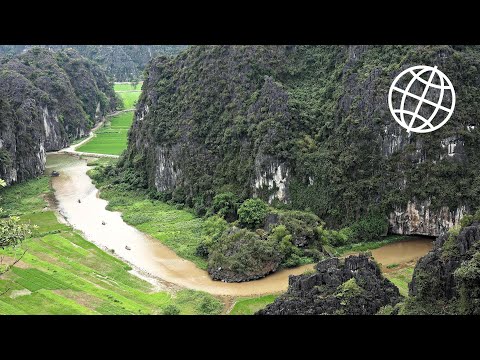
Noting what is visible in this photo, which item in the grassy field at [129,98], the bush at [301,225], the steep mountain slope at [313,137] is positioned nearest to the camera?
the bush at [301,225]

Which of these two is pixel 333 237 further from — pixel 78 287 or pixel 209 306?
pixel 78 287

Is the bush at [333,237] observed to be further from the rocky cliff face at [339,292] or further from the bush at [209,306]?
the rocky cliff face at [339,292]

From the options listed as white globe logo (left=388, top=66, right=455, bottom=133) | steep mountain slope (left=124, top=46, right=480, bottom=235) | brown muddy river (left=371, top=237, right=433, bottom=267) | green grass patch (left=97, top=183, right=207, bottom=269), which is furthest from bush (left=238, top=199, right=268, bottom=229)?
white globe logo (left=388, top=66, right=455, bottom=133)

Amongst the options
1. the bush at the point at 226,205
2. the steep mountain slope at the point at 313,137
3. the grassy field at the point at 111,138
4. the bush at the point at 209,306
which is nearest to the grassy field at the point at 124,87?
the grassy field at the point at 111,138

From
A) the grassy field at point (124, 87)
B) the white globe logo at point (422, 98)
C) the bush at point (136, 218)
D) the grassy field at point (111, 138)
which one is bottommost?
the bush at point (136, 218)

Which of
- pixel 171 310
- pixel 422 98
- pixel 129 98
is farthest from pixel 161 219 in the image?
pixel 129 98

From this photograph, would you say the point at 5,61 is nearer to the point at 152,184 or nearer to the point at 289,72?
the point at 152,184
